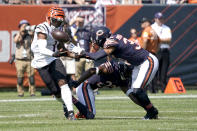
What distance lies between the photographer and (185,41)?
1819cm

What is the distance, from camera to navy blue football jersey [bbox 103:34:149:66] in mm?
8852

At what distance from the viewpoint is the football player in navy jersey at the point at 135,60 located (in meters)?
9.02

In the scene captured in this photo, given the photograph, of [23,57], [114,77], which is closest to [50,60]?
[114,77]

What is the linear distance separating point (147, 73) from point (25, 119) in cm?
202

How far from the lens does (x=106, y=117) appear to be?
966 centimetres

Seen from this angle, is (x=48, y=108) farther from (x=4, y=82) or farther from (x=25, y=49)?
(x=4, y=82)

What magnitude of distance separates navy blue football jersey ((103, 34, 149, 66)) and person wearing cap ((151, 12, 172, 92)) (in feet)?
22.9

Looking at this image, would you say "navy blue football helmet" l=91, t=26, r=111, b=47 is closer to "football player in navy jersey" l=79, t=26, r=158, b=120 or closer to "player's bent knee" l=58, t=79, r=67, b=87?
"football player in navy jersey" l=79, t=26, r=158, b=120

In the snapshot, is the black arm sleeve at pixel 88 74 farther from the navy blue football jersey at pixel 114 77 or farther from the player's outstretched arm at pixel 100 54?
the navy blue football jersey at pixel 114 77

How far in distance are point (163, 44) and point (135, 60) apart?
24.0 ft

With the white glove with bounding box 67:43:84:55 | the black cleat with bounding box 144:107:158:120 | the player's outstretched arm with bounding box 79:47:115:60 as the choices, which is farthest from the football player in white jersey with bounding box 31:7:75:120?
the black cleat with bounding box 144:107:158:120

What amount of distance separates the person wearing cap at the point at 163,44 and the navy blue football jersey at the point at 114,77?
22.3ft

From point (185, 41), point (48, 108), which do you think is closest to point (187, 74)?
point (185, 41)

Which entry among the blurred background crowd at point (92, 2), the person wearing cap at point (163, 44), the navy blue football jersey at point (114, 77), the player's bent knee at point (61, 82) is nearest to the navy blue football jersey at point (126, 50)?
the navy blue football jersey at point (114, 77)
